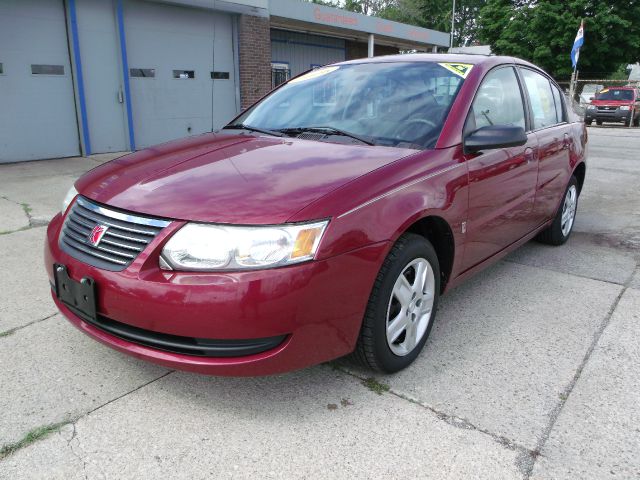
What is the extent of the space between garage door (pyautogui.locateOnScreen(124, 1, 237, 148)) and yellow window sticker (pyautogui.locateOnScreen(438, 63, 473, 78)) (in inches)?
281

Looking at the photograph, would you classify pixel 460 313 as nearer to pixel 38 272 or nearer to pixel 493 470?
pixel 493 470

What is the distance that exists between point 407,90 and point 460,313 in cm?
145

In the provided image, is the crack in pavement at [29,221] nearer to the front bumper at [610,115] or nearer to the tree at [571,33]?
the front bumper at [610,115]

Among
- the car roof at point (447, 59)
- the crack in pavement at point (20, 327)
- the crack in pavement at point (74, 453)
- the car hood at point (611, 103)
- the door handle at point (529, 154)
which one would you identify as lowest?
the crack in pavement at point (74, 453)

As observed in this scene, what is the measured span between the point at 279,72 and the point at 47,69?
6.81m

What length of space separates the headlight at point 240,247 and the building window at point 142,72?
9.17m

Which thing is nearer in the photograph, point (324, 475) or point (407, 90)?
point (324, 475)

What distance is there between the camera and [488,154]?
3.12m

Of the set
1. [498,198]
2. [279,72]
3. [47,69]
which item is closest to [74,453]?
[498,198]

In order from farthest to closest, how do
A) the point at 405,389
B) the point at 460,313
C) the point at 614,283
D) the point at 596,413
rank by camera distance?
1. the point at 614,283
2. the point at 460,313
3. the point at 405,389
4. the point at 596,413

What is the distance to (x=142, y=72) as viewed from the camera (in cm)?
1030

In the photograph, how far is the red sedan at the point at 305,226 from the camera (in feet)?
6.72

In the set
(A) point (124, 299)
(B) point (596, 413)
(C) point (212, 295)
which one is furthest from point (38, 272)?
(B) point (596, 413)

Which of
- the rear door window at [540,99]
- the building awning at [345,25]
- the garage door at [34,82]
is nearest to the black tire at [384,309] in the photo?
the rear door window at [540,99]
